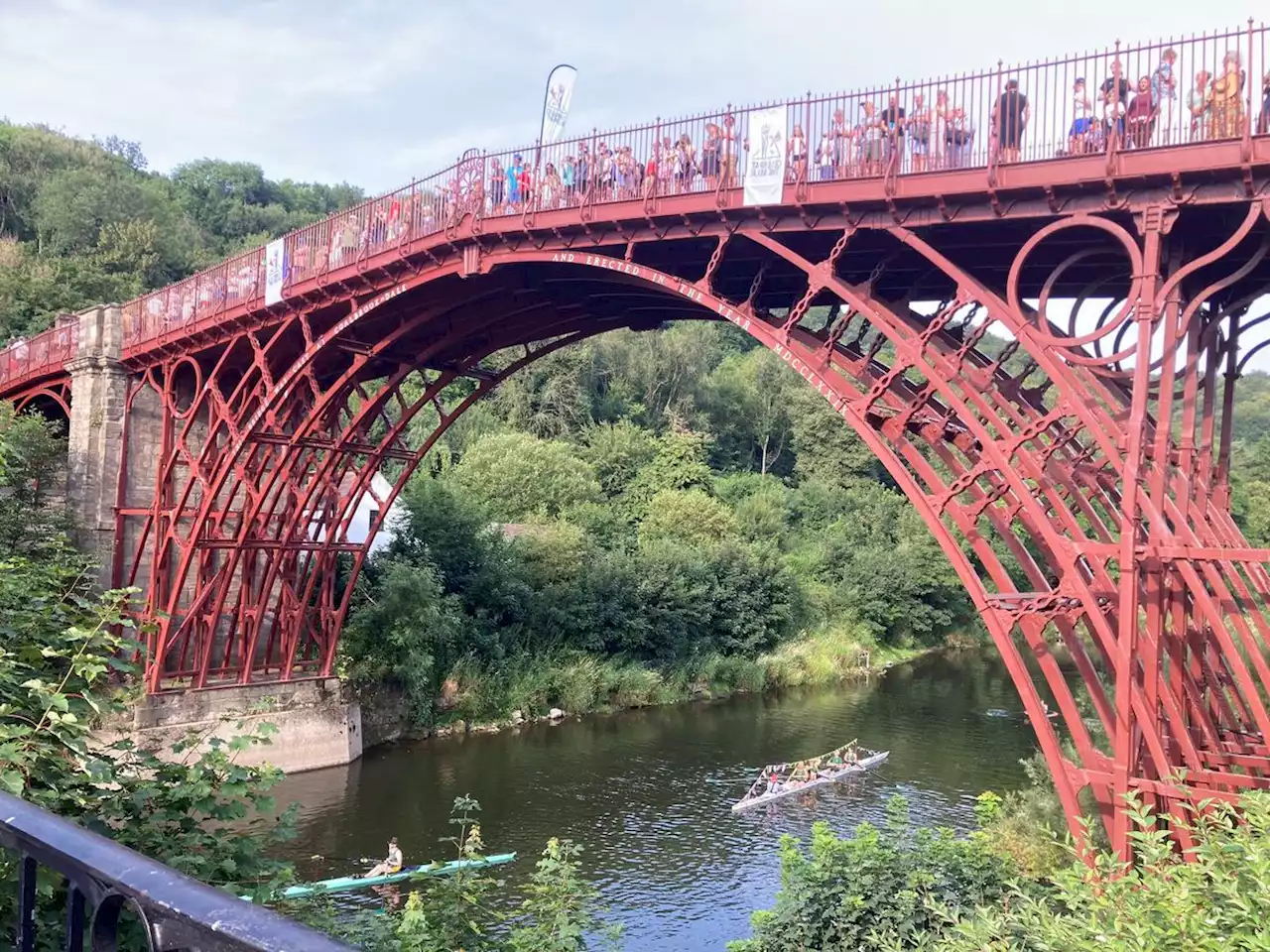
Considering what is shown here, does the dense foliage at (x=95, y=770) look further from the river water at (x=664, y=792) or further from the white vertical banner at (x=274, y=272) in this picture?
the white vertical banner at (x=274, y=272)

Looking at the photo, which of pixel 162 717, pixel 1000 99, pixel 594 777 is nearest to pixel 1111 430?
pixel 1000 99

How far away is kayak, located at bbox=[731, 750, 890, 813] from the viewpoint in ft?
64.6

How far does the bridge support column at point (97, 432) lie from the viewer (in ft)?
71.0

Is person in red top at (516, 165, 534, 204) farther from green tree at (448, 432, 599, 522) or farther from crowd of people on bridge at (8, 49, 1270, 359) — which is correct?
green tree at (448, 432, 599, 522)

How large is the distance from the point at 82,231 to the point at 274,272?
37.8 meters

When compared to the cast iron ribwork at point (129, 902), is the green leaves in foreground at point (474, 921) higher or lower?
lower

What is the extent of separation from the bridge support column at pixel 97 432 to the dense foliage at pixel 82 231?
59.6 feet

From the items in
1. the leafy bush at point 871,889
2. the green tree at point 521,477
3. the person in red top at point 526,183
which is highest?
the person in red top at point 526,183

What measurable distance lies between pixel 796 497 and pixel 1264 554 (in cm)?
4478

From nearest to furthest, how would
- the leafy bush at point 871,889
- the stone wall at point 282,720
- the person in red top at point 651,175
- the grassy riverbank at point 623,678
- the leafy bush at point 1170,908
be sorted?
the leafy bush at point 1170,908, the leafy bush at point 871,889, the person in red top at point 651,175, the stone wall at point 282,720, the grassy riverbank at point 623,678

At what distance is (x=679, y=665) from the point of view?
105 ft

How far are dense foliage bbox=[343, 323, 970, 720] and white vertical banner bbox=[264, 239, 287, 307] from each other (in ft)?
27.7

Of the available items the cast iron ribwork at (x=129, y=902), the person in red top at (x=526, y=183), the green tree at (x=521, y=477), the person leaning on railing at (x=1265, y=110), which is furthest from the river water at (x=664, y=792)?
the cast iron ribwork at (x=129, y=902)

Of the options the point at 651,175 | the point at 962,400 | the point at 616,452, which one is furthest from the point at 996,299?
the point at 616,452
